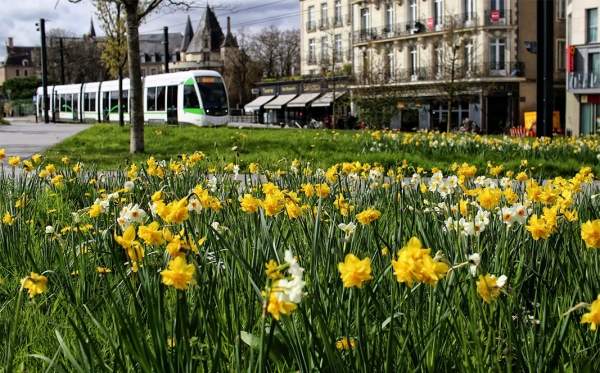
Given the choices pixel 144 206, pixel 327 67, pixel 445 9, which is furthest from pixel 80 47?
pixel 144 206

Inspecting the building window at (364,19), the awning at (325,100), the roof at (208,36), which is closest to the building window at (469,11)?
the building window at (364,19)

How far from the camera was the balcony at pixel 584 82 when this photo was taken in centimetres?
4528

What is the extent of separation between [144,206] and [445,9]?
2075 inches

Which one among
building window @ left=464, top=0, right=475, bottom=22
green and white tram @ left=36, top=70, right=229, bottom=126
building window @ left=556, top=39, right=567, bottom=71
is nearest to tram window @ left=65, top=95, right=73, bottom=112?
green and white tram @ left=36, top=70, right=229, bottom=126

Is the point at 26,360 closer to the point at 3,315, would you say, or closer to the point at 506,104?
the point at 3,315

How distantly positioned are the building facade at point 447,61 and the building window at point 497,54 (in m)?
0.07

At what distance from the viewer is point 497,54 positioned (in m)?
53.0

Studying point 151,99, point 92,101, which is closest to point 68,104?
point 92,101

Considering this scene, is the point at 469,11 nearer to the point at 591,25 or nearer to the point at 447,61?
the point at 447,61

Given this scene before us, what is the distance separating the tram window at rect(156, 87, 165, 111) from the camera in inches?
1527

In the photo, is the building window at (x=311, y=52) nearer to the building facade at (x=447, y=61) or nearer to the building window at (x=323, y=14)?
the building window at (x=323, y=14)

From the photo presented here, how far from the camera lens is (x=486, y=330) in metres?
2.47

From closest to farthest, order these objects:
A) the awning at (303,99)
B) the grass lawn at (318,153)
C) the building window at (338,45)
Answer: the grass lawn at (318,153), the awning at (303,99), the building window at (338,45)

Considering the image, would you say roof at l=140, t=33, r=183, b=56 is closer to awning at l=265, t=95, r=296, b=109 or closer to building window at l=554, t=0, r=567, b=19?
awning at l=265, t=95, r=296, b=109
